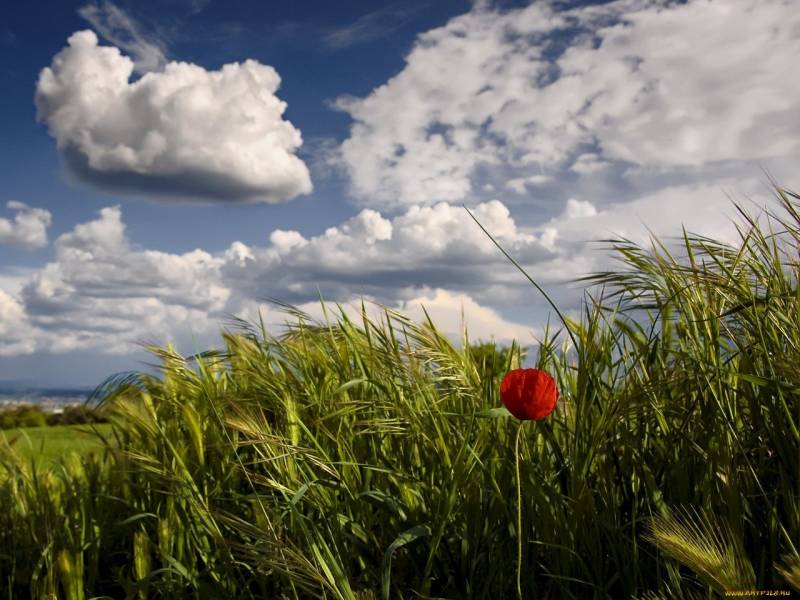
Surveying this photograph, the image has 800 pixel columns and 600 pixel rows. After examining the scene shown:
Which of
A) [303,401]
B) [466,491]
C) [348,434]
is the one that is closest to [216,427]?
[303,401]

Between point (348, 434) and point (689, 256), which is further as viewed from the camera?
point (348, 434)

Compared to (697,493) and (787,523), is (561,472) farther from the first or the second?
(787,523)

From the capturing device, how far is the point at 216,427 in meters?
2.73

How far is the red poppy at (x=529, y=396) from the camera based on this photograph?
151 cm

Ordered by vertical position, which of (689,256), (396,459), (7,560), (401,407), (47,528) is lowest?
(7,560)

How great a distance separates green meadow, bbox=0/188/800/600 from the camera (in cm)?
→ 171

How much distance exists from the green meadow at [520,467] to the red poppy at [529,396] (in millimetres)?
133

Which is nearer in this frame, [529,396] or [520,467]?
[529,396]

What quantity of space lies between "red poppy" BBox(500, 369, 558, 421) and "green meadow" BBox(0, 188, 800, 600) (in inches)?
5.2

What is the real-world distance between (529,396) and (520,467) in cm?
57

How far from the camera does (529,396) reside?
4.99 feet

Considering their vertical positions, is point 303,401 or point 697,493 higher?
point 303,401

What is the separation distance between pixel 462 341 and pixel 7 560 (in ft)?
7.24

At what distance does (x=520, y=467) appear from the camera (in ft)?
6.60
